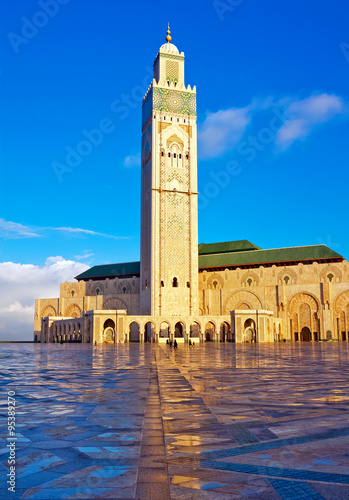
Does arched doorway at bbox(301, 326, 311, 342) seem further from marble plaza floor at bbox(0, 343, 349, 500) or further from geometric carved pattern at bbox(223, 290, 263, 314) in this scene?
marble plaza floor at bbox(0, 343, 349, 500)

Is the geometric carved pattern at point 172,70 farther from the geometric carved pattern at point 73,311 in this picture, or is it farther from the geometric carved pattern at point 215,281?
the geometric carved pattern at point 73,311

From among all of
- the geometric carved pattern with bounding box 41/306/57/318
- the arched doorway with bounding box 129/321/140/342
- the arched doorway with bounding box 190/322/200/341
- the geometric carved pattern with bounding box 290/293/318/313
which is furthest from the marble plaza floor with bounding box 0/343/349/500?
the geometric carved pattern with bounding box 41/306/57/318

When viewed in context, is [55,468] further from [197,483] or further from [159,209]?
[159,209]

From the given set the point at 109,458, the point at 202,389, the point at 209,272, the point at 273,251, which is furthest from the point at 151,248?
the point at 109,458

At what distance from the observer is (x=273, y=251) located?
57.2 m

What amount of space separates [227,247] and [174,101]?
67.7 ft

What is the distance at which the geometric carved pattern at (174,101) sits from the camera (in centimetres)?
5438

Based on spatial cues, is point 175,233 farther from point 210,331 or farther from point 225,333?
point 225,333

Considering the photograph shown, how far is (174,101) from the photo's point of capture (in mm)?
55125

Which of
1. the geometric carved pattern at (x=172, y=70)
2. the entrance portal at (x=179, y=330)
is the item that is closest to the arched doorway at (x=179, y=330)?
the entrance portal at (x=179, y=330)

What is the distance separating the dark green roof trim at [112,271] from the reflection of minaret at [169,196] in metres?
6.32

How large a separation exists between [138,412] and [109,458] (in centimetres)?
187

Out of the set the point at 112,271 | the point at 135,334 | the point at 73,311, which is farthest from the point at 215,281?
the point at 73,311

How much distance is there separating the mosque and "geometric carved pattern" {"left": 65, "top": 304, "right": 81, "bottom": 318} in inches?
82.5
